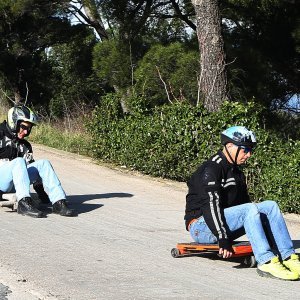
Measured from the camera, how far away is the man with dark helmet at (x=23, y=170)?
9.23m

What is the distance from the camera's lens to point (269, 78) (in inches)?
716

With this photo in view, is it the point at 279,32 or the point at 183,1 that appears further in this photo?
the point at 183,1

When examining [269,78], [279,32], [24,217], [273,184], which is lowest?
[24,217]

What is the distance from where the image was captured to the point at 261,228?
271 inches

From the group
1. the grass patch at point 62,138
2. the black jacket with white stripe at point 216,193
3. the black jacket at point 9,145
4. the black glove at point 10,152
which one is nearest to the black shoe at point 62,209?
the black jacket at point 9,145

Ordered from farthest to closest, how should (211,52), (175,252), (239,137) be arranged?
(211,52) → (175,252) → (239,137)

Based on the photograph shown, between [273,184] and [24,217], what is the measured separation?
3.50 meters

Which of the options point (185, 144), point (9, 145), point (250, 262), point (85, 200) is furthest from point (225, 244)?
point (185, 144)

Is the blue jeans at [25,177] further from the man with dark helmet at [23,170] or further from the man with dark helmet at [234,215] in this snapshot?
the man with dark helmet at [234,215]

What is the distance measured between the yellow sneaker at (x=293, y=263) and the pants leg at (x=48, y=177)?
3.46 metres

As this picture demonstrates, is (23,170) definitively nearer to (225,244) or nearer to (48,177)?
(48,177)

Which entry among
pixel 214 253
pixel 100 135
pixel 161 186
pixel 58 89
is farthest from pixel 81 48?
pixel 214 253

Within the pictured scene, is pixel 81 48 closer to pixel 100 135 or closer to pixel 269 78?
pixel 269 78

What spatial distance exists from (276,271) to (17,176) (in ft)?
12.5
